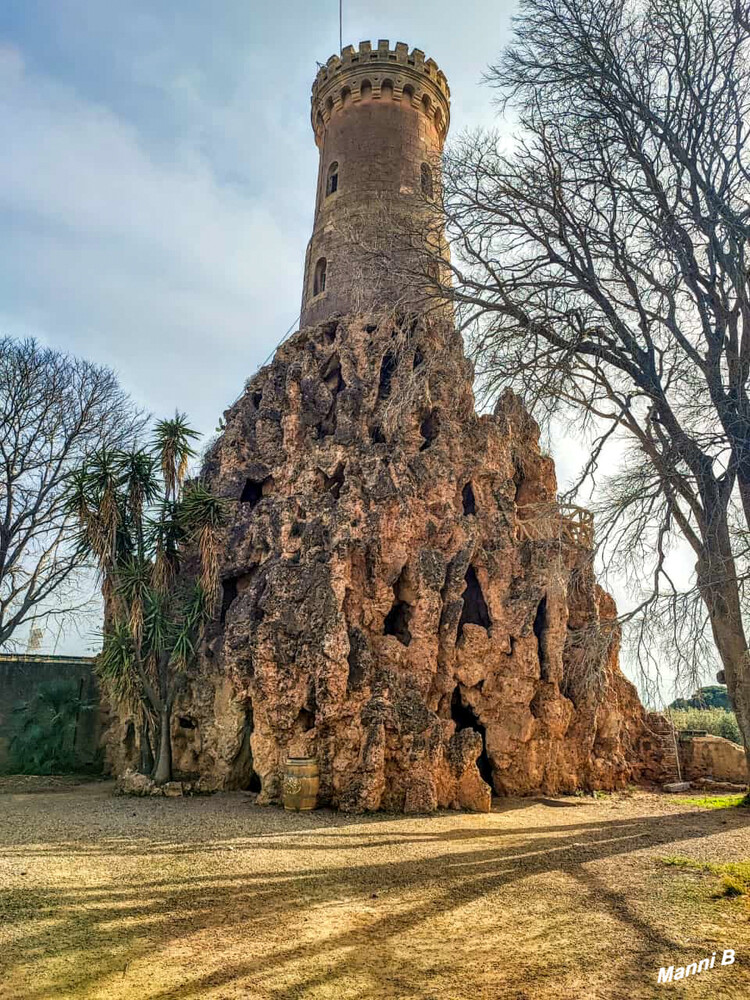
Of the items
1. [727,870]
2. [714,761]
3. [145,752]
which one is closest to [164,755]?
[145,752]

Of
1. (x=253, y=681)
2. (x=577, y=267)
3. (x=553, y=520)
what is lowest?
(x=253, y=681)

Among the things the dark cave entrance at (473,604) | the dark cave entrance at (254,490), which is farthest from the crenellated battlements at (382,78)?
the dark cave entrance at (473,604)

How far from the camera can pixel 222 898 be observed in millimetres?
5426

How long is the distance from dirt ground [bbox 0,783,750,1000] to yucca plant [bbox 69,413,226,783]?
12.2 ft

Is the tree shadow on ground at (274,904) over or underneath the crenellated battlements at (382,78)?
underneath

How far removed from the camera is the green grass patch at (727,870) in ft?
18.7

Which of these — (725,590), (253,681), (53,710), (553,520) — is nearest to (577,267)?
(553,520)

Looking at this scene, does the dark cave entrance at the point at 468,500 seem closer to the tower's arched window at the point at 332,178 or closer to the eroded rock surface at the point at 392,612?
the eroded rock surface at the point at 392,612

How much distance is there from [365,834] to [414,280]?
7.61 metres

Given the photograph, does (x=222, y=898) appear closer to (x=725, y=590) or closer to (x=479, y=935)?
(x=479, y=935)

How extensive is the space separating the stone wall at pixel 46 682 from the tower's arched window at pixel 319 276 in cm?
1223

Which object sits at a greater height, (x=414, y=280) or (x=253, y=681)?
(x=414, y=280)

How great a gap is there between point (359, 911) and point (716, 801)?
952 cm

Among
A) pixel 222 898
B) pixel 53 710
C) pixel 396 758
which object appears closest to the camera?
pixel 222 898
